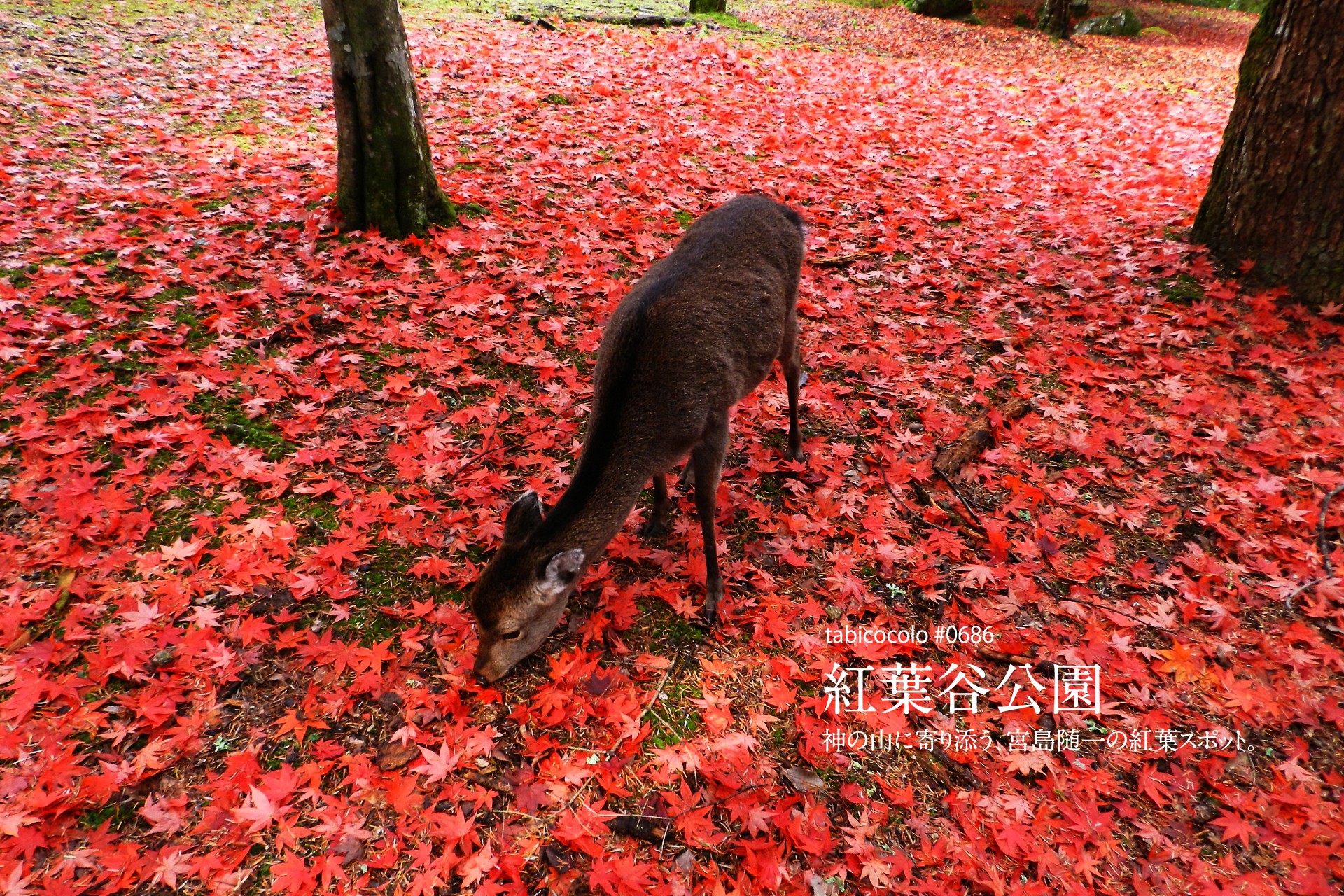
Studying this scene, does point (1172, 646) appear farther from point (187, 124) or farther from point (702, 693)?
point (187, 124)

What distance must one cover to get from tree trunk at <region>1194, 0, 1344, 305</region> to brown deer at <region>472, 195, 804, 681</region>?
5638mm

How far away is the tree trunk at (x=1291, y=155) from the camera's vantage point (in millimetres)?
5988

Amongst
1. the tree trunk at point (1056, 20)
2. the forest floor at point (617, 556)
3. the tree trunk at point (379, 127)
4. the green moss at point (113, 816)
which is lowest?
the green moss at point (113, 816)

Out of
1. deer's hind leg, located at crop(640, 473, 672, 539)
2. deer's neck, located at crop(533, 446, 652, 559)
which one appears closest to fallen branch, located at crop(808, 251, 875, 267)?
deer's hind leg, located at crop(640, 473, 672, 539)

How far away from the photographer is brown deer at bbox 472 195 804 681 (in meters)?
3.27

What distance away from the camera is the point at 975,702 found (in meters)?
3.61

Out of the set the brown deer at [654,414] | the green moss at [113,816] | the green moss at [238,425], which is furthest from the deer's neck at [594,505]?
the green moss at [238,425]

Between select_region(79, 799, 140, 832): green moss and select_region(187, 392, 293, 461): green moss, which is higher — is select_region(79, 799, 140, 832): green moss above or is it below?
below

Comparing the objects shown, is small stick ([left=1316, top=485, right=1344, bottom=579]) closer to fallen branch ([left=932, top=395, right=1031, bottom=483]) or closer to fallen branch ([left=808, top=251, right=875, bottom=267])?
fallen branch ([left=932, top=395, right=1031, bottom=483])

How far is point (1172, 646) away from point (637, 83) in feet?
40.5

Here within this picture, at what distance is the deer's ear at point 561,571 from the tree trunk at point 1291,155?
774cm

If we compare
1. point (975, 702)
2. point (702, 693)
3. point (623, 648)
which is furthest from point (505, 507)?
point (975, 702)

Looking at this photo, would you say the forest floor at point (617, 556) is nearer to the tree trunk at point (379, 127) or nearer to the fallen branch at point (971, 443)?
the fallen branch at point (971, 443)

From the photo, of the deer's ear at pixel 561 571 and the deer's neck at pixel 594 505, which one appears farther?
the deer's neck at pixel 594 505
